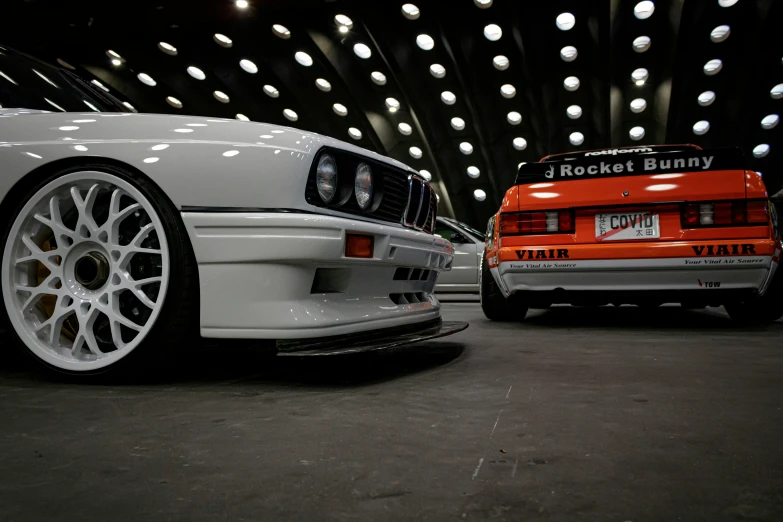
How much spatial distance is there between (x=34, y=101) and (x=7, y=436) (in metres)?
1.94

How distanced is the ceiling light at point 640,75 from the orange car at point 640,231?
49.0ft

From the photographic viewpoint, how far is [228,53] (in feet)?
64.0

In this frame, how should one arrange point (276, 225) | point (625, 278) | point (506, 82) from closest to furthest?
point (276, 225), point (625, 278), point (506, 82)

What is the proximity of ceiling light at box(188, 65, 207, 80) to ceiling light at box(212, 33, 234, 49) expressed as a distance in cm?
162

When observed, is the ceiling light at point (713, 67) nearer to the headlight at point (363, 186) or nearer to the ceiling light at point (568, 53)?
the ceiling light at point (568, 53)

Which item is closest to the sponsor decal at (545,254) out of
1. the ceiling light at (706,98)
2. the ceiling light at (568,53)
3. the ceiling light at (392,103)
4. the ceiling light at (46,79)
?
the ceiling light at (46,79)

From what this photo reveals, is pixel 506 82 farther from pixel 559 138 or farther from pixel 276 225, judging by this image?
pixel 276 225

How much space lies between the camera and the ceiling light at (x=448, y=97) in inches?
A: 781

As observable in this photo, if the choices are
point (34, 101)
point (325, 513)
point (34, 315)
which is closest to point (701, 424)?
point (325, 513)

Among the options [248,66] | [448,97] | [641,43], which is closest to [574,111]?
[641,43]

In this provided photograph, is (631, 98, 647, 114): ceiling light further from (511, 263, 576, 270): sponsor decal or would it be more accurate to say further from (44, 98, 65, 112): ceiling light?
(44, 98, 65, 112): ceiling light

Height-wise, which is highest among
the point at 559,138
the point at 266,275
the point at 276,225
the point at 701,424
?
the point at 559,138

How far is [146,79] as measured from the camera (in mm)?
20922

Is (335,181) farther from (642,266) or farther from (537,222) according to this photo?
(642,266)
